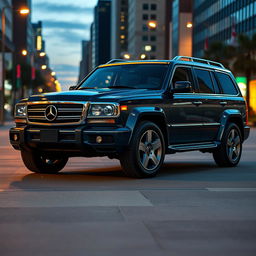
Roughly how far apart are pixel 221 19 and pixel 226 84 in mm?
82660

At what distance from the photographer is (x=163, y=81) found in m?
11.7

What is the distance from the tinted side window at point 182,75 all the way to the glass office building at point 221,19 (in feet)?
160

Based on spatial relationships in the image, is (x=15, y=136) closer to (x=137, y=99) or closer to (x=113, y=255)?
(x=137, y=99)

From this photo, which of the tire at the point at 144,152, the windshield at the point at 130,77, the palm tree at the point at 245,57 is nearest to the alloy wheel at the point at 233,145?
the windshield at the point at 130,77

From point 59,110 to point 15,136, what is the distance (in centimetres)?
97

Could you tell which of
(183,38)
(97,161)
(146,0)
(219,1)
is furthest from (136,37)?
(97,161)

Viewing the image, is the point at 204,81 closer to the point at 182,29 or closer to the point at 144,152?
the point at 144,152

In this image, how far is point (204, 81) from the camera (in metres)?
13.2

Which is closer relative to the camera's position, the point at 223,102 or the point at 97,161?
the point at 223,102

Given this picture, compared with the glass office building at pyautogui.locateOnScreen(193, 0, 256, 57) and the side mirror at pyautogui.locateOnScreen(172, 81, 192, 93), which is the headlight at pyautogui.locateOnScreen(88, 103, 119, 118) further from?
the glass office building at pyautogui.locateOnScreen(193, 0, 256, 57)

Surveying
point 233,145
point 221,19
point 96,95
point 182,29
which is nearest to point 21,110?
point 96,95

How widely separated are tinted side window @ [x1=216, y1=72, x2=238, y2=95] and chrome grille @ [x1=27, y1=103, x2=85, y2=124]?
4.10 metres

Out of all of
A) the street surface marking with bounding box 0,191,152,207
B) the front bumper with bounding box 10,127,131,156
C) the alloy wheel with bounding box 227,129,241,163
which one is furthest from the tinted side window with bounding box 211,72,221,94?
the street surface marking with bounding box 0,191,152,207

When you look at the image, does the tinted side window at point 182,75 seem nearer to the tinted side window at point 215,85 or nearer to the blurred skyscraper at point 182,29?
the tinted side window at point 215,85
